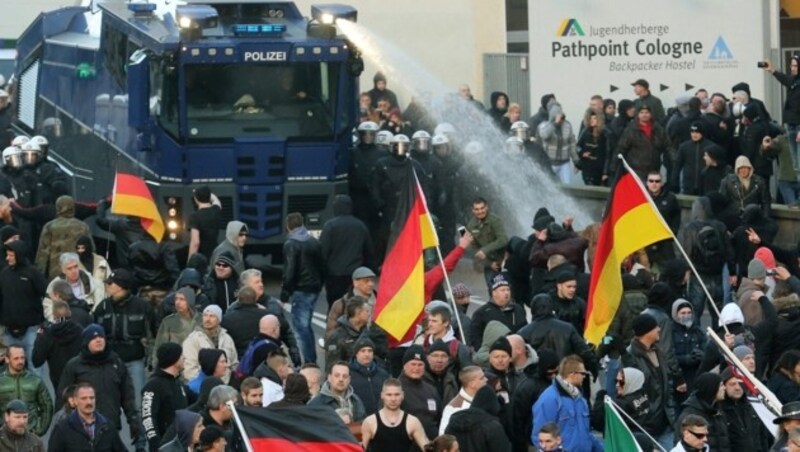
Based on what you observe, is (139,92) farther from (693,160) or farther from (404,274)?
(404,274)

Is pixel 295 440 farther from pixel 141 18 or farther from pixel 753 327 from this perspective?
pixel 141 18

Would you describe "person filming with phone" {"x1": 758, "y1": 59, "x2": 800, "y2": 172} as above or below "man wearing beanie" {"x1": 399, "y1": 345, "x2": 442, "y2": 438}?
above

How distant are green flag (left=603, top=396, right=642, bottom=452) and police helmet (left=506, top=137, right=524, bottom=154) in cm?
1393

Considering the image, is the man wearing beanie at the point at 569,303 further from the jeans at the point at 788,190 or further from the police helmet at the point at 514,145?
the police helmet at the point at 514,145

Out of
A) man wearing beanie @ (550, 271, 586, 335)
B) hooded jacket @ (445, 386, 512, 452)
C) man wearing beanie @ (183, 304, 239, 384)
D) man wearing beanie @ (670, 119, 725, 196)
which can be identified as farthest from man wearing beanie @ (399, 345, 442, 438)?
man wearing beanie @ (670, 119, 725, 196)

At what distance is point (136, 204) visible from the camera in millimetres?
26281

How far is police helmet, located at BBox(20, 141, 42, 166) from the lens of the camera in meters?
29.7

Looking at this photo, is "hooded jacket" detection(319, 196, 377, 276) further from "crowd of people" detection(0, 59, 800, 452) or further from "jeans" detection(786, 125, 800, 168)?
"jeans" detection(786, 125, 800, 168)

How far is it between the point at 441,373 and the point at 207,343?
7.59 feet

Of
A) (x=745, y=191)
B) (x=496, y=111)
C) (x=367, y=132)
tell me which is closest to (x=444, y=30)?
(x=496, y=111)

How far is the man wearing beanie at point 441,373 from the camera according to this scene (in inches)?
779

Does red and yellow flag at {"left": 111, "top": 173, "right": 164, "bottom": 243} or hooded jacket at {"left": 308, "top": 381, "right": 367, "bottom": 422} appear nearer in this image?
hooded jacket at {"left": 308, "top": 381, "right": 367, "bottom": 422}

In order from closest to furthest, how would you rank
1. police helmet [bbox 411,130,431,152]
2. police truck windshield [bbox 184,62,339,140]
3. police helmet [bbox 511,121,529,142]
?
police truck windshield [bbox 184,62,339,140] < police helmet [bbox 411,130,431,152] < police helmet [bbox 511,121,529,142]

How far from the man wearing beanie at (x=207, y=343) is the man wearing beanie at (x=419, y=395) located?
216cm
